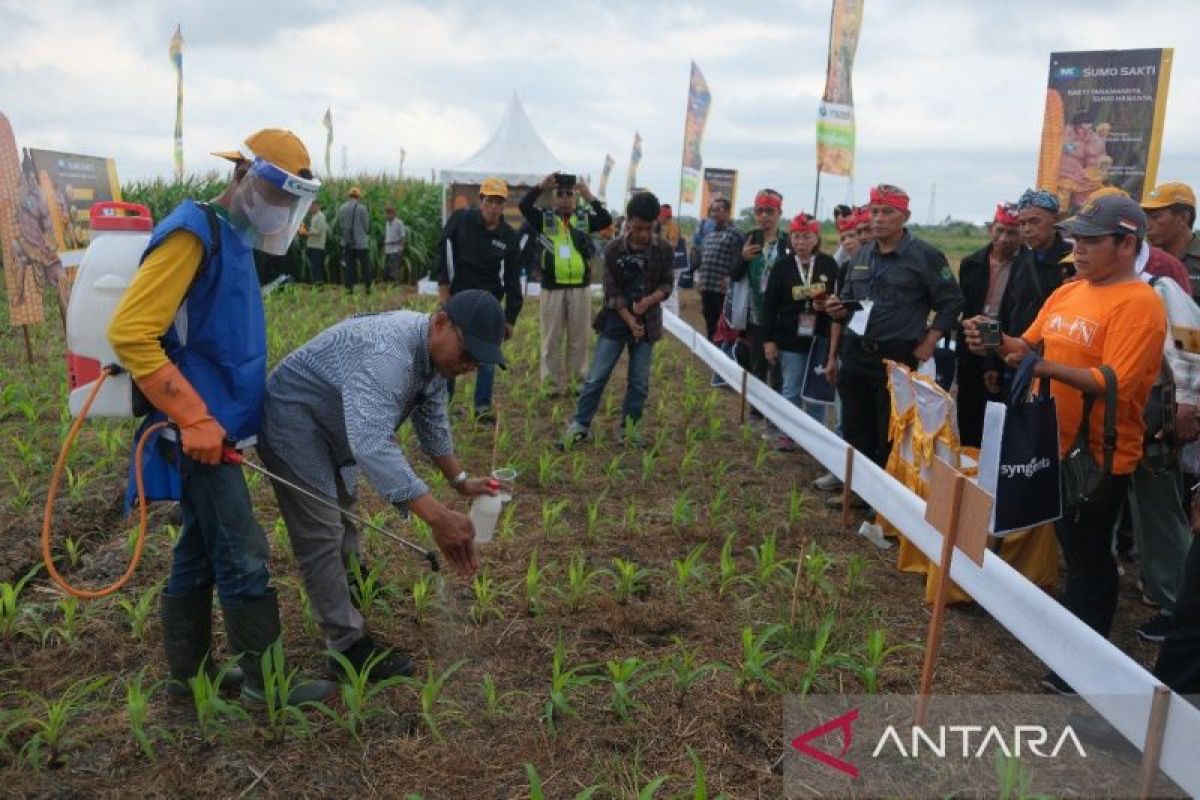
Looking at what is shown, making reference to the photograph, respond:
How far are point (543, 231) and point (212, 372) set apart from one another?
4.88 metres

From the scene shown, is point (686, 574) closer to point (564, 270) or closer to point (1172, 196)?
point (1172, 196)

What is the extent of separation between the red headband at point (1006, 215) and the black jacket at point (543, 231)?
10.3 ft

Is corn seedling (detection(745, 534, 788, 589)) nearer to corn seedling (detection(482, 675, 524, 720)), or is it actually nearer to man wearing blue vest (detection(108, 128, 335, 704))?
corn seedling (detection(482, 675, 524, 720))

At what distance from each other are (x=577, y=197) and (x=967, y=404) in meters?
3.47

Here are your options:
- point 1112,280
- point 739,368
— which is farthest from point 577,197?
point 1112,280

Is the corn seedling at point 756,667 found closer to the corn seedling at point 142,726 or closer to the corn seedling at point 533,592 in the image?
the corn seedling at point 533,592

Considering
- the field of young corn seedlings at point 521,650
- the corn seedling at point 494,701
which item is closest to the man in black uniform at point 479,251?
the field of young corn seedlings at point 521,650

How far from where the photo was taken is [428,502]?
2.69 m

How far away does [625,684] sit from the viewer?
10.2 ft

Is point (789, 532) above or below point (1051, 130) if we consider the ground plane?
below

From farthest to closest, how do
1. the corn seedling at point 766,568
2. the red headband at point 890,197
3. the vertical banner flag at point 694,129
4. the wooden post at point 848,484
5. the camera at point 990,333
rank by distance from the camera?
Result: the vertical banner flag at point 694,129
the wooden post at point 848,484
the red headband at point 890,197
the corn seedling at point 766,568
the camera at point 990,333

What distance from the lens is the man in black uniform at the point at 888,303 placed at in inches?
195

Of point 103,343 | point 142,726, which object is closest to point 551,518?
point 142,726

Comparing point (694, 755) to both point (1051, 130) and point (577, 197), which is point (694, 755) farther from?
point (1051, 130)
